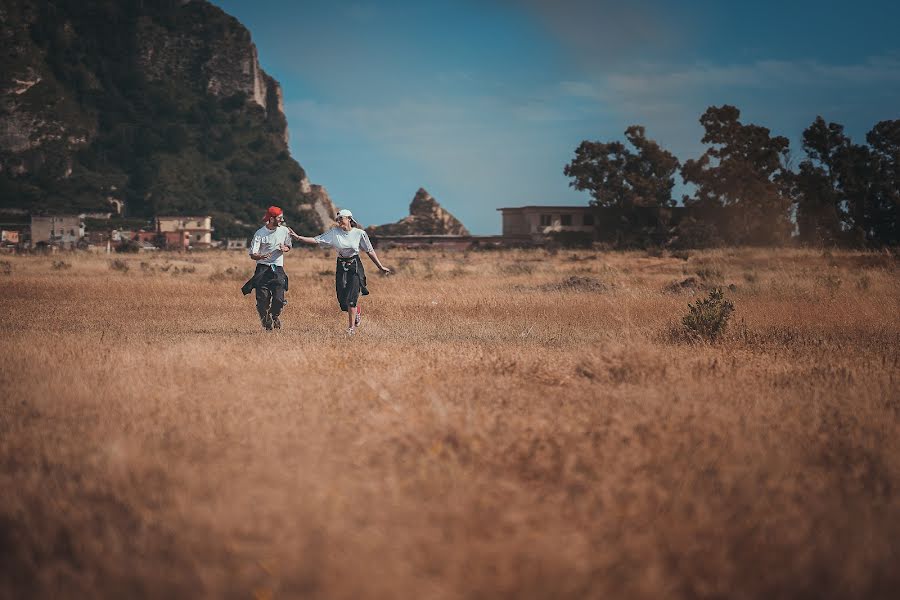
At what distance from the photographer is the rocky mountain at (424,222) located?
11706 cm

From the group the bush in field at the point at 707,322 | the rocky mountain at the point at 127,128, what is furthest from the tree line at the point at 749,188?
the rocky mountain at the point at 127,128

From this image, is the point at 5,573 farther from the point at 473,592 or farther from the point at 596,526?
the point at 596,526

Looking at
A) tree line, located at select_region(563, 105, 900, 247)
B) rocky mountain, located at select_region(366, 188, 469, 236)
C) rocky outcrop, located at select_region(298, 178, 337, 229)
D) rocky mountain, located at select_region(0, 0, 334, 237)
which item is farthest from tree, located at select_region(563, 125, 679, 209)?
rocky outcrop, located at select_region(298, 178, 337, 229)

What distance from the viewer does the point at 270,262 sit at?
11.8 meters

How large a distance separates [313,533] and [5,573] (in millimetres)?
1393

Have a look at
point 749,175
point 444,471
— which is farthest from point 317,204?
point 444,471

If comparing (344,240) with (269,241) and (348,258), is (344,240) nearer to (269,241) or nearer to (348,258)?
(348,258)

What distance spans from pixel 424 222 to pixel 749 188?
231 feet

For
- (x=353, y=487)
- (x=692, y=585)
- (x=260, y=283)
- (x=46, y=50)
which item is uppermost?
(x=46, y=50)

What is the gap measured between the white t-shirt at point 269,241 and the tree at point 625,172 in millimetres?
54220

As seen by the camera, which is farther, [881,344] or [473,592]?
[881,344]

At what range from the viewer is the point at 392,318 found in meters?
15.0

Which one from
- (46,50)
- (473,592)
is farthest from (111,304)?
(46,50)

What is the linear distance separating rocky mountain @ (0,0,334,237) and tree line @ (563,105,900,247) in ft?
312
